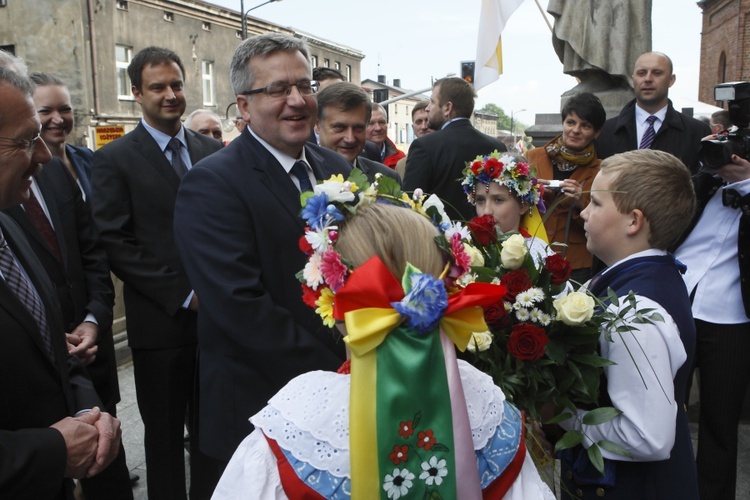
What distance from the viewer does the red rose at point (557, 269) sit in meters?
2.07

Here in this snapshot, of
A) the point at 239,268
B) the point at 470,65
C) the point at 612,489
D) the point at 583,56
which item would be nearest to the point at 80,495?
the point at 239,268

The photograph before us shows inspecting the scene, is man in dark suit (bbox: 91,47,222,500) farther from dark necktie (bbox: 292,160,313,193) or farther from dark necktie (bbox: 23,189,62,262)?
dark necktie (bbox: 292,160,313,193)

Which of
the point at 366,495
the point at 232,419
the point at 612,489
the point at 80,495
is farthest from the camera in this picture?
the point at 80,495

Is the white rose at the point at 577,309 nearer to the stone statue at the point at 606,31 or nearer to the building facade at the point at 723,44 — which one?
the stone statue at the point at 606,31

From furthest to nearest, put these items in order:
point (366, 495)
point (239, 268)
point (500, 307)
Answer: point (239, 268)
point (500, 307)
point (366, 495)

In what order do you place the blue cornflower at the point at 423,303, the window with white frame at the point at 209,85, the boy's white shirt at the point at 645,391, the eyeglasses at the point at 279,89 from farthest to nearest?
the window with white frame at the point at 209,85, the eyeglasses at the point at 279,89, the boy's white shirt at the point at 645,391, the blue cornflower at the point at 423,303

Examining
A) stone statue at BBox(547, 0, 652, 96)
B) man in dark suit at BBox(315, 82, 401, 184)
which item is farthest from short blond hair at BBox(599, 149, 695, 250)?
stone statue at BBox(547, 0, 652, 96)

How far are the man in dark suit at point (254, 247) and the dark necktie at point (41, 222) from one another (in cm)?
120

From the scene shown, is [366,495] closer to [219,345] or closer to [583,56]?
[219,345]

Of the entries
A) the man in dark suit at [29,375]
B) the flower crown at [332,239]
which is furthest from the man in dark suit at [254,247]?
the flower crown at [332,239]

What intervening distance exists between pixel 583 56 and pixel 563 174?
206cm

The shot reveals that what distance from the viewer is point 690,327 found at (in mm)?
2139

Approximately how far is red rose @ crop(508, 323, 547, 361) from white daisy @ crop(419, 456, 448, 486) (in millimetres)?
Answer: 603

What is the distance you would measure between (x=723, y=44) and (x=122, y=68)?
2540 centimetres
